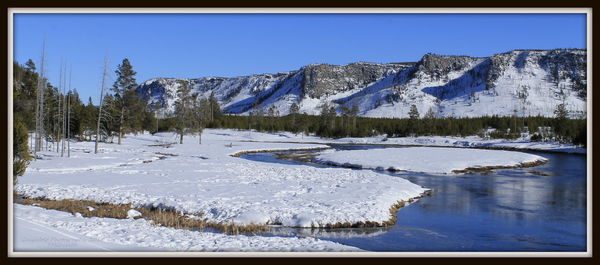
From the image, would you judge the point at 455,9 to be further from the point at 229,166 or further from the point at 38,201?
the point at 229,166

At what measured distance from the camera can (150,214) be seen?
16375 millimetres

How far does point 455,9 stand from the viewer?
779 centimetres

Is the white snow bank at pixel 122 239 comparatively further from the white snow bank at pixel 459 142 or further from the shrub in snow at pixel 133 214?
the white snow bank at pixel 459 142

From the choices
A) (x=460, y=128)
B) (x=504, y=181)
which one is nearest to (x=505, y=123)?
(x=460, y=128)

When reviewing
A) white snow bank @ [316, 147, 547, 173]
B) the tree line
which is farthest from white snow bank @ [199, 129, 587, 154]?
white snow bank @ [316, 147, 547, 173]

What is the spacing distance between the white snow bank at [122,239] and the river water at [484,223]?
2457mm

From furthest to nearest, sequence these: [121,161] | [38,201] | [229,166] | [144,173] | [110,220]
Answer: [121,161] < [229,166] < [144,173] < [38,201] < [110,220]

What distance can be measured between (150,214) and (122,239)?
465 cm

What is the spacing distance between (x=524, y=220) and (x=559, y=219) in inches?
63.0

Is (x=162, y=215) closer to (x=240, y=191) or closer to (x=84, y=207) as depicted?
(x=84, y=207)

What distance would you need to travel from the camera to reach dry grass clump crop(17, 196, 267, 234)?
14.7m

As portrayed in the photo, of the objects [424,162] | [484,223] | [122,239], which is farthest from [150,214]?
[424,162]
